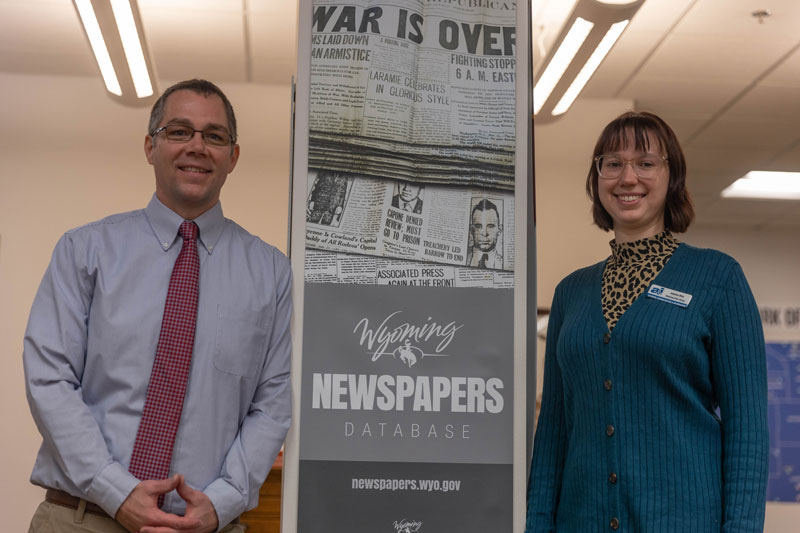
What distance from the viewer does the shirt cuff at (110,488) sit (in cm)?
174

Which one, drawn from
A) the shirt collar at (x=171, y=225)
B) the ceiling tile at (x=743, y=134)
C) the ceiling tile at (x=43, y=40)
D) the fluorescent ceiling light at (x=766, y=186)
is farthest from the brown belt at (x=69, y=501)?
the fluorescent ceiling light at (x=766, y=186)

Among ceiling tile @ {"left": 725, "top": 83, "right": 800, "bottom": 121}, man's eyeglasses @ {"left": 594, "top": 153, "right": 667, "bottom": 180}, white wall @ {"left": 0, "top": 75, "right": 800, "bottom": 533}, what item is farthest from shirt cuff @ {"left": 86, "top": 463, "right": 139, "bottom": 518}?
ceiling tile @ {"left": 725, "top": 83, "right": 800, "bottom": 121}

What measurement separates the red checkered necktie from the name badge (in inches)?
39.1

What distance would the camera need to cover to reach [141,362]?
1.85m

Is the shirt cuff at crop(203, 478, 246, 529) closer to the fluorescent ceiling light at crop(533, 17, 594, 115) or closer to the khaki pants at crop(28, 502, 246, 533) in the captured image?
the khaki pants at crop(28, 502, 246, 533)

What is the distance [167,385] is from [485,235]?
812mm

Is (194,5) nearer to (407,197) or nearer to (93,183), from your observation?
(93,183)

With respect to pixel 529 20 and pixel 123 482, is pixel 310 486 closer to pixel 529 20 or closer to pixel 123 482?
pixel 123 482

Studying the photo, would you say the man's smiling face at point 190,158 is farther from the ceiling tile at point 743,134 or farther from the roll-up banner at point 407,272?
the ceiling tile at point 743,134

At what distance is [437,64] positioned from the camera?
2.15m

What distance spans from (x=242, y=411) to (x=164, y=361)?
0.72ft

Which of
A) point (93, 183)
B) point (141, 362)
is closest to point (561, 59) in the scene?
point (141, 362)

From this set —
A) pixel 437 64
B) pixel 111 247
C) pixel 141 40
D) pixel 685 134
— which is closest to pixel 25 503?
pixel 141 40

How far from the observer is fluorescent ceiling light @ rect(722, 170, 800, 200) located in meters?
7.58
